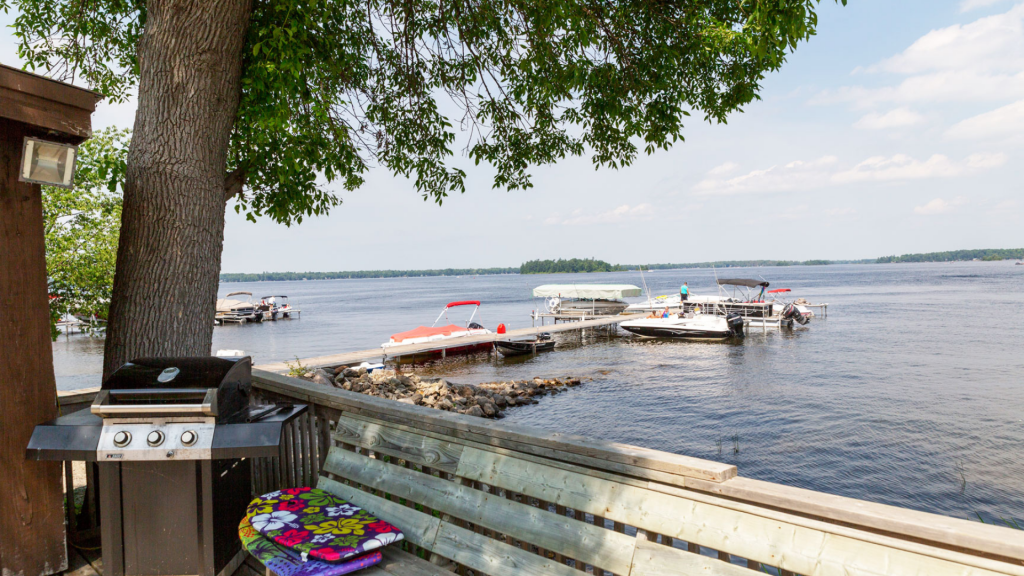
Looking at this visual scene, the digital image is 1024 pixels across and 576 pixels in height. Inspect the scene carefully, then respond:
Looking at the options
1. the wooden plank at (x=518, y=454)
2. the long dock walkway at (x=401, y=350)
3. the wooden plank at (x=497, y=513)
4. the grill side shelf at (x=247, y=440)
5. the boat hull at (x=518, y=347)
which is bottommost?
the boat hull at (x=518, y=347)

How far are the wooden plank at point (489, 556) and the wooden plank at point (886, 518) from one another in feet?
2.63

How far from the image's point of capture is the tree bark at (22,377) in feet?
10.4

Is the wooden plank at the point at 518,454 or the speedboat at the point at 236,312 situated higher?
the wooden plank at the point at 518,454

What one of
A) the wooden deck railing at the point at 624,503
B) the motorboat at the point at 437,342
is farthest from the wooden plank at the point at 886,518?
the motorboat at the point at 437,342

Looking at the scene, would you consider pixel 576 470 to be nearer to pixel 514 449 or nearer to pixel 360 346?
pixel 514 449

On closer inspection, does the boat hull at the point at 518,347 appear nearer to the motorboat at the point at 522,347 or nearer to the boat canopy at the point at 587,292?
the motorboat at the point at 522,347

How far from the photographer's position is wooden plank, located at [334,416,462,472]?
3.15m

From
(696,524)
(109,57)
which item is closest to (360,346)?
(109,57)

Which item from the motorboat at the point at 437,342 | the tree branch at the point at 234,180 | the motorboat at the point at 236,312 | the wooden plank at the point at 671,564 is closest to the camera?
the wooden plank at the point at 671,564

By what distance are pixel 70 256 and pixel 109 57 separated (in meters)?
3.87

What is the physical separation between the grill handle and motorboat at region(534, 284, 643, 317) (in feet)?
135

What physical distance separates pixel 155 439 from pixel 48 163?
1.68 m

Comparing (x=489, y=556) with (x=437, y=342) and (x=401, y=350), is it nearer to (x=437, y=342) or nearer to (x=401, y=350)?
(x=401, y=350)

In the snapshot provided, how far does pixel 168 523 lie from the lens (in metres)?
3.01
